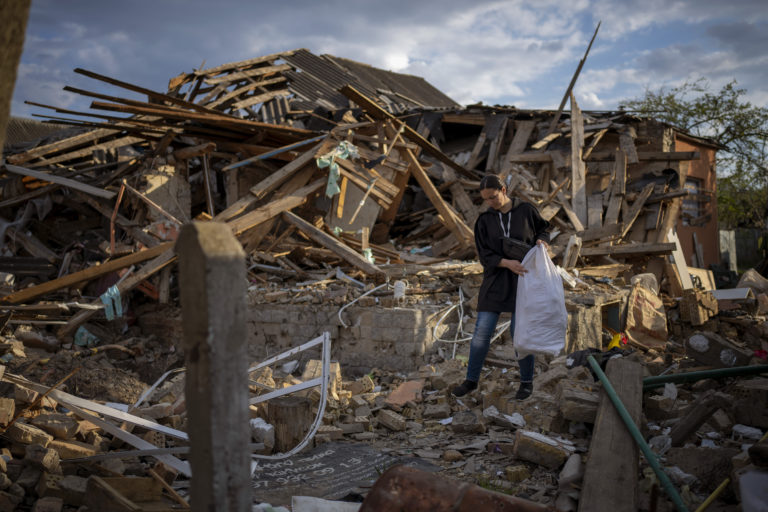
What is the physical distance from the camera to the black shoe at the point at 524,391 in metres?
5.33

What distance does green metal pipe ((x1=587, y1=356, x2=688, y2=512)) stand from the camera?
3.11 metres

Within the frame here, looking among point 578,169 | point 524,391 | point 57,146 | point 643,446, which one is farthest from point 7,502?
point 578,169

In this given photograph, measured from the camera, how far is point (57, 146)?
12.0 metres

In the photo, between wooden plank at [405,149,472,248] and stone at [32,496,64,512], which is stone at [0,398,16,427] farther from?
wooden plank at [405,149,472,248]

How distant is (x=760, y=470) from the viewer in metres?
2.95

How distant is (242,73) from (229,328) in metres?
13.8

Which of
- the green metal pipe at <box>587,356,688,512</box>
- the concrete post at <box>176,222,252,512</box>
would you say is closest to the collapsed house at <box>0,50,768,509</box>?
the green metal pipe at <box>587,356,688,512</box>

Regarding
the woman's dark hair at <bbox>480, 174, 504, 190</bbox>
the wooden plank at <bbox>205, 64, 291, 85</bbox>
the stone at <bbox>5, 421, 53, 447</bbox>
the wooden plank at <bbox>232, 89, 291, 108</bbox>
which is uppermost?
the wooden plank at <bbox>205, 64, 291, 85</bbox>

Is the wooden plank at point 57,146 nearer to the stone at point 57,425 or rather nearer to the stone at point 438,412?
the stone at point 57,425

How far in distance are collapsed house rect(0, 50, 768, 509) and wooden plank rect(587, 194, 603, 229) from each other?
0.04 metres

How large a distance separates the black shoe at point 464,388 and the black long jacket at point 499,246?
0.72m

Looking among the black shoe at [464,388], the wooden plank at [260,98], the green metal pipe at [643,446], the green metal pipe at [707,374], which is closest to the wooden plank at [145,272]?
the black shoe at [464,388]

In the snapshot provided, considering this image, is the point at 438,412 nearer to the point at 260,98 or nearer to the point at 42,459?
the point at 42,459

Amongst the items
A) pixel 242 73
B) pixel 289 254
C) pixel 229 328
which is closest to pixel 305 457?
pixel 229 328
